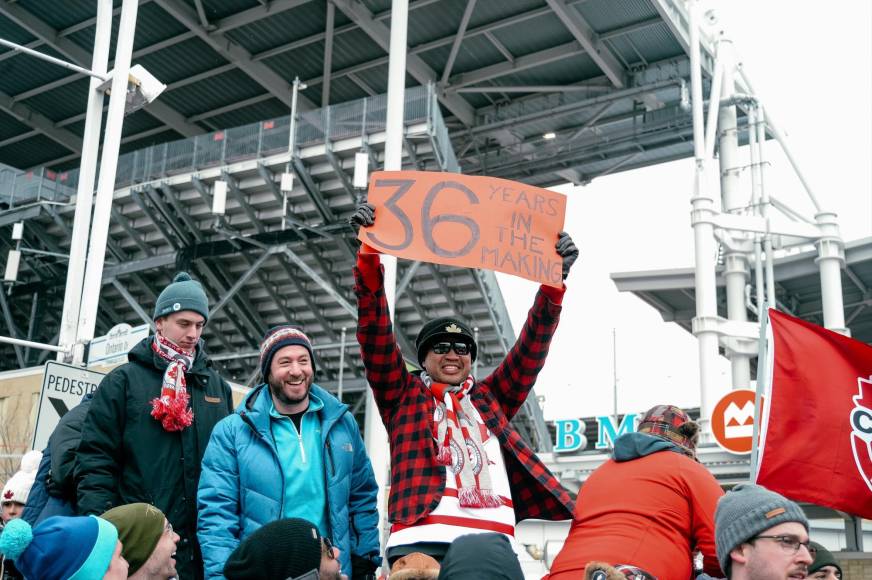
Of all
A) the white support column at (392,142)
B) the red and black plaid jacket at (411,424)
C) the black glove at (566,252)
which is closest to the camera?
the red and black plaid jacket at (411,424)

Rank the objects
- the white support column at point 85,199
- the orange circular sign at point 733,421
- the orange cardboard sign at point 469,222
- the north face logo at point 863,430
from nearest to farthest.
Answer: the orange cardboard sign at point 469,222 → the north face logo at point 863,430 → the white support column at point 85,199 → the orange circular sign at point 733,421

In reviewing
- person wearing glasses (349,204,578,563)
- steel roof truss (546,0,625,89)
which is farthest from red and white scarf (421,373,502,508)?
steel roof truss (546,0,625,89)

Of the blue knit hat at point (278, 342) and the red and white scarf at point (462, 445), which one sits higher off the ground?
the blue knit hat at point (278, 342)

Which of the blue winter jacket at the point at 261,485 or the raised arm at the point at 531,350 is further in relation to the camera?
the raised arm at the point at 531,350

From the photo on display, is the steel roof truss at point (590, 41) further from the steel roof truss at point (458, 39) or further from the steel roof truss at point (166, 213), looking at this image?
the steel roof truss at point (166, 213)

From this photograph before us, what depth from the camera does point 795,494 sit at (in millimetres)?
6805

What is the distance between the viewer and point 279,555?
356cm

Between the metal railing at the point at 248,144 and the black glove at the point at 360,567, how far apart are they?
778 inches

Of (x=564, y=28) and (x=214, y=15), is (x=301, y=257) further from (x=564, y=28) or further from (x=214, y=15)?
(x=564, y=28)

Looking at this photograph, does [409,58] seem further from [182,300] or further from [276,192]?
[182,300]

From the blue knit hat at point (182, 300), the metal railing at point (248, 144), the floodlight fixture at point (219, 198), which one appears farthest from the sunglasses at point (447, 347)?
the floodlight fixture at point (219, 198)

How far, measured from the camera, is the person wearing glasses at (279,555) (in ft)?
11.6

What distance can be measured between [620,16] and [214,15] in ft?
35.2

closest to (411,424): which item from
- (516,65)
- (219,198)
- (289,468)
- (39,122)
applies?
(289,468)
